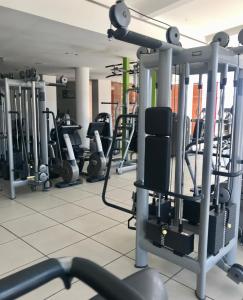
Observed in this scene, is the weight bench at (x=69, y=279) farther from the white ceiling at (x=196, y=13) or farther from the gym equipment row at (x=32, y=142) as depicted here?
the white ceiling at (x=196, y=13)

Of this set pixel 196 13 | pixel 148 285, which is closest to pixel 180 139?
pixel 148 285

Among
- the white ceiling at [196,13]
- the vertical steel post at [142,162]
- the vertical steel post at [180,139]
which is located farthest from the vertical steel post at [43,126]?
the vertical steel post at [180,139]

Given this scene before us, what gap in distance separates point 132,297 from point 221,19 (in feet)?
20.2

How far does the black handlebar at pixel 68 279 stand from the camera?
70cm

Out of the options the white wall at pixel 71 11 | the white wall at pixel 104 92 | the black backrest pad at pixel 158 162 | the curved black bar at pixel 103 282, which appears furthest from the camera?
the white wall at pixel 104 92

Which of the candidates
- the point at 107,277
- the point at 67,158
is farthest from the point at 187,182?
the point at 107,277

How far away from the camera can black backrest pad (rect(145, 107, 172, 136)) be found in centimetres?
188

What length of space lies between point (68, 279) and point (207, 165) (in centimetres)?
133

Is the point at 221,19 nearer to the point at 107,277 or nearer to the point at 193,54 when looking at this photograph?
the point at 193,54

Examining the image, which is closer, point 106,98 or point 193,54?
point 193,54

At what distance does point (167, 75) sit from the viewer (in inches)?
77.4

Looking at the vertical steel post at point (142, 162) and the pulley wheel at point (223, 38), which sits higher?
the pulley wheel at point (223, 38)

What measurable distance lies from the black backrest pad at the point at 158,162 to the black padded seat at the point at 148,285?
2.65 feet

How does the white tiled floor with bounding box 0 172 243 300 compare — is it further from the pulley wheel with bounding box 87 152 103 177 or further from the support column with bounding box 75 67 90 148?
the support column with bounding box 75 67 90 148
